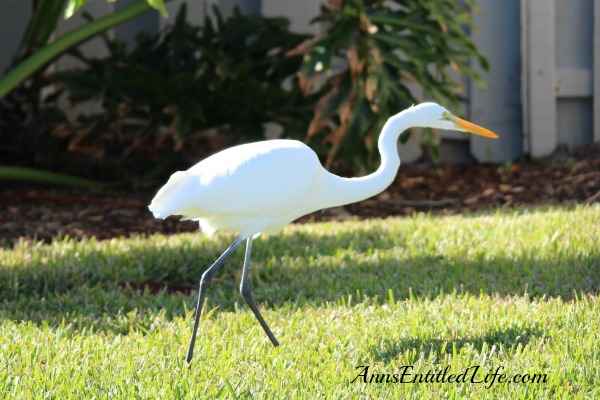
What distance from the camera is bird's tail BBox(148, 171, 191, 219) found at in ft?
11.2

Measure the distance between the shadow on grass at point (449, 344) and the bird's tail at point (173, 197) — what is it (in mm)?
851

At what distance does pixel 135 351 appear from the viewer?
3443mm

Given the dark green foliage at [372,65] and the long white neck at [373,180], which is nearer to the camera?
the long white neck at [373,180]

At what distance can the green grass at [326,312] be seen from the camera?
307cm

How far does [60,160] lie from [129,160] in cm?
54

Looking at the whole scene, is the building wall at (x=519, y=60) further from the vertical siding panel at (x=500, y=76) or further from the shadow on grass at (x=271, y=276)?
the shadow on grass at (x=271, y=276)

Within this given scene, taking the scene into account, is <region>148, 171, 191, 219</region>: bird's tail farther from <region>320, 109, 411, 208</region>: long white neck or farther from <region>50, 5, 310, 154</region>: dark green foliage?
<region>50, 5, 310, 154</region>: dark green foliage

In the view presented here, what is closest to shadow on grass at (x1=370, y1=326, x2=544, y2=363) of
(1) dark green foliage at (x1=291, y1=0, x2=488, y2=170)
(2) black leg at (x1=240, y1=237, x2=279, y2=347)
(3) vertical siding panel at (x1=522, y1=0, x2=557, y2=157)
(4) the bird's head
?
(2) black leg at (x1=240, y1=237, x2=279, y2=347)

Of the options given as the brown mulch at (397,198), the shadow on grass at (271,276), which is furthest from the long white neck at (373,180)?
the brown mulch at (397,198)

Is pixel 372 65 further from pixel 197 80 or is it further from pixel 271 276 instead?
pixel 271 276

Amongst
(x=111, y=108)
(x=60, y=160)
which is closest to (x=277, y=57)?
(x=111, y=108)

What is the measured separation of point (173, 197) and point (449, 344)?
1.12 metres

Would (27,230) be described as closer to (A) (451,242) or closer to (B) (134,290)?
(B) (134,290)

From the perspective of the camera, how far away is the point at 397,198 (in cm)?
664
